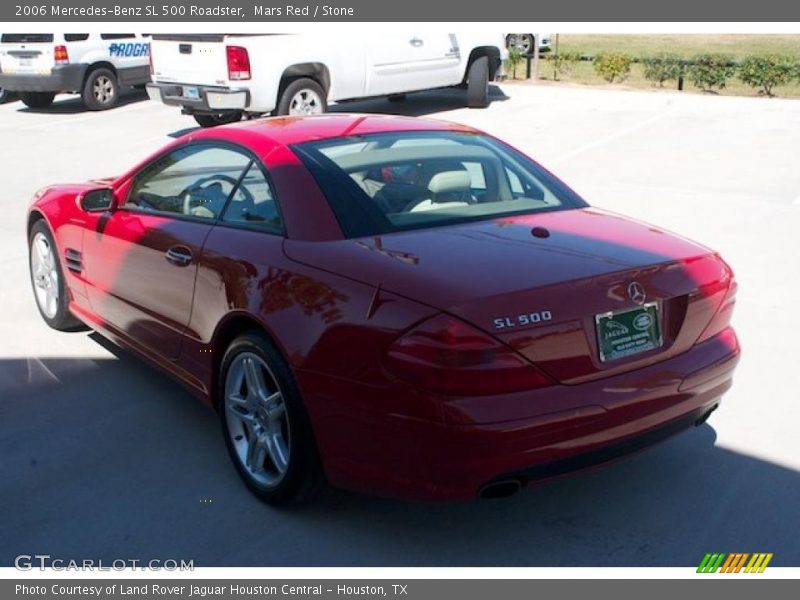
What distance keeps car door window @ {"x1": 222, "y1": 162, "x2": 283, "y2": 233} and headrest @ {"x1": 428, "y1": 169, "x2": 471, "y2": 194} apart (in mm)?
692

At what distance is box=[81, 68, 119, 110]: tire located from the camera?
57.6ft

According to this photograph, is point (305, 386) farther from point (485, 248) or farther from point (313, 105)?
point (313, 105)

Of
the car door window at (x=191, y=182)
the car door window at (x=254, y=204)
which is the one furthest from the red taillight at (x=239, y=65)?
the car door window at (x=254, y=204)

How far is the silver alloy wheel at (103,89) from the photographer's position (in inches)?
698

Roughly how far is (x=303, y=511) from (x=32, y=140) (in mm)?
12177

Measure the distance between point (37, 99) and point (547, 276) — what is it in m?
17.1

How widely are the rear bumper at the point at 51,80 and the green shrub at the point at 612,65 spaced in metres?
10.3

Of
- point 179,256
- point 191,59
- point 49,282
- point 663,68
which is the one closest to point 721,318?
point 179,256

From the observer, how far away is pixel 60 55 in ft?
56.3

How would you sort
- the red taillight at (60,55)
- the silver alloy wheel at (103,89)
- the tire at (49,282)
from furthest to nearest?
the silver alloy wheel at (103,89)
the red taillight at (60,55)
the tire at (49,282)

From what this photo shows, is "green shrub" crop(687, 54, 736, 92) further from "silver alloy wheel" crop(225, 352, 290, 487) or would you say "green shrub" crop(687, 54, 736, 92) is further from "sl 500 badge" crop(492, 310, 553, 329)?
"sl 500 badge" crop(492, 310, 553, 329)

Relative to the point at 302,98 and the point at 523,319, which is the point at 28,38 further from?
the point at 523,319

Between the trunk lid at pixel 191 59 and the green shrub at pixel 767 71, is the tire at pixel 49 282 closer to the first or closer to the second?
the trunk lid at pixel 191 59

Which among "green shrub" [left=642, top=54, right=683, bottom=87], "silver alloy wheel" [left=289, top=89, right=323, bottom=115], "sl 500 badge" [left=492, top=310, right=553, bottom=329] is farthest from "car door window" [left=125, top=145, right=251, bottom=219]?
"green shrub" [left=642, top=54, right=683, bottom=87]
